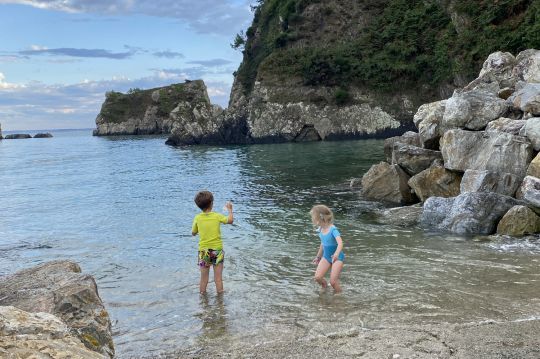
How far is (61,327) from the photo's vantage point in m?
4.63

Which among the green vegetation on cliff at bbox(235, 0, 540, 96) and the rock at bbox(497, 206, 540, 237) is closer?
the rock at bbox(497, 206, 540, 237)

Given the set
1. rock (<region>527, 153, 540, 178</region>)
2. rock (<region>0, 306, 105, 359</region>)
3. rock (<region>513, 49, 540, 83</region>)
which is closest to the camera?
rock (<region>0, 306, 105, 359</region>)

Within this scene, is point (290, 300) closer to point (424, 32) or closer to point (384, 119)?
point (384, 119)

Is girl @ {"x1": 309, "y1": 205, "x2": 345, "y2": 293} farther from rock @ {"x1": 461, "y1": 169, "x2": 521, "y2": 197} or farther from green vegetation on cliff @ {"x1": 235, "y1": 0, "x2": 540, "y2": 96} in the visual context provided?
green vegetation on cliff @ {"x1": 235, "y1": 0, "x2": 540, "y2": 96}

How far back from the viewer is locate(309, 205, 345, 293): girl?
947cm

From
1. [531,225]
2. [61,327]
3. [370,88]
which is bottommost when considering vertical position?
[531,225]

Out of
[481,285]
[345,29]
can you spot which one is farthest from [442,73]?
[481,285]

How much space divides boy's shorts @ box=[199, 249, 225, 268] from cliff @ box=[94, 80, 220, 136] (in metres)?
149

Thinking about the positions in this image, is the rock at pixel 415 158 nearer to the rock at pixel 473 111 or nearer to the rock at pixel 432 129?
the rock at pixel 432 129

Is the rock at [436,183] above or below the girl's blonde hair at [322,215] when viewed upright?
below

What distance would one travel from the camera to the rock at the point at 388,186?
2081 cm

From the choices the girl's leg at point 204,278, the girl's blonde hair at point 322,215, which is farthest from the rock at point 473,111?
the girl's leg at point 204,278

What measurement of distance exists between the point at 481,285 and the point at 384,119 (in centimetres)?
6839

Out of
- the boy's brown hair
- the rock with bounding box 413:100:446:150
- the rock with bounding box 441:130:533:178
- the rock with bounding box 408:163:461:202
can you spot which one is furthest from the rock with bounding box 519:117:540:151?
the boy's brown hair
